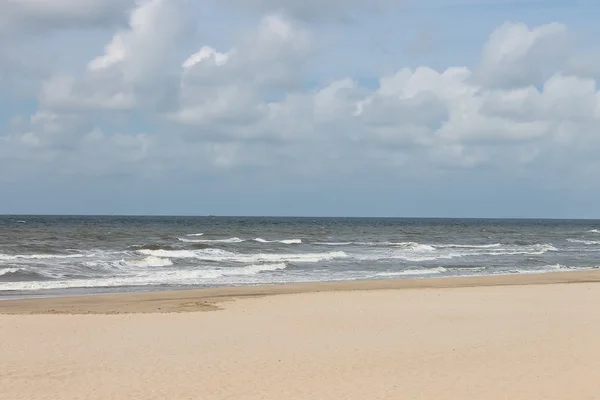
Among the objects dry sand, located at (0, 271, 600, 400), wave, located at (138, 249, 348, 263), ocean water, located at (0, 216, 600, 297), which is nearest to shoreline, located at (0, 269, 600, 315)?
dry sand, located at (0, 271, 600, 400)

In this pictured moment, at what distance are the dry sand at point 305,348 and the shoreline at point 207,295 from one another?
131 millimetres

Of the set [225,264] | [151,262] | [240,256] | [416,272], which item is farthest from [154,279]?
[240,256]

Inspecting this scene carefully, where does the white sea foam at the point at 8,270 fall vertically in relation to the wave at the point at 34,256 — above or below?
below

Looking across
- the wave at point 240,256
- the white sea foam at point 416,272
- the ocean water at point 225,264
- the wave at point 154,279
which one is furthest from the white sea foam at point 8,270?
the white sea foam at point 416,272

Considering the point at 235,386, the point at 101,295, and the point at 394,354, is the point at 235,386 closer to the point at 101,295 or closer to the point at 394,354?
the point at 394,354

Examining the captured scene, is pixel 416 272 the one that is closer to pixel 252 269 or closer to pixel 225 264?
pixel 252 269

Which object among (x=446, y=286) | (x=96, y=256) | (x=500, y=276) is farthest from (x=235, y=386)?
(x=96, y=256)

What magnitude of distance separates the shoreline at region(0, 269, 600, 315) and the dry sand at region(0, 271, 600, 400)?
0.13 meters

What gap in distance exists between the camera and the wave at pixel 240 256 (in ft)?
123

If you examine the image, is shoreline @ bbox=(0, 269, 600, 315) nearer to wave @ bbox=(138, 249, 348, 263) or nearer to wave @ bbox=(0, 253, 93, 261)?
wave @ bbox=(138, 249, 348, 263)

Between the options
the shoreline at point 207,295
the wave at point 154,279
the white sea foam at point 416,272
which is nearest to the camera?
the shoreline at point 207,295

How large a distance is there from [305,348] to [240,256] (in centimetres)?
2736

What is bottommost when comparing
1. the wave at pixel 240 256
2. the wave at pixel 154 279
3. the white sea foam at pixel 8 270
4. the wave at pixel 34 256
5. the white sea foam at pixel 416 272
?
the wave at pixel 154 279

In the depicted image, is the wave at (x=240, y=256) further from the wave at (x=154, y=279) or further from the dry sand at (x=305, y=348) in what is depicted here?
the dry sand at (x=305, y=348)
